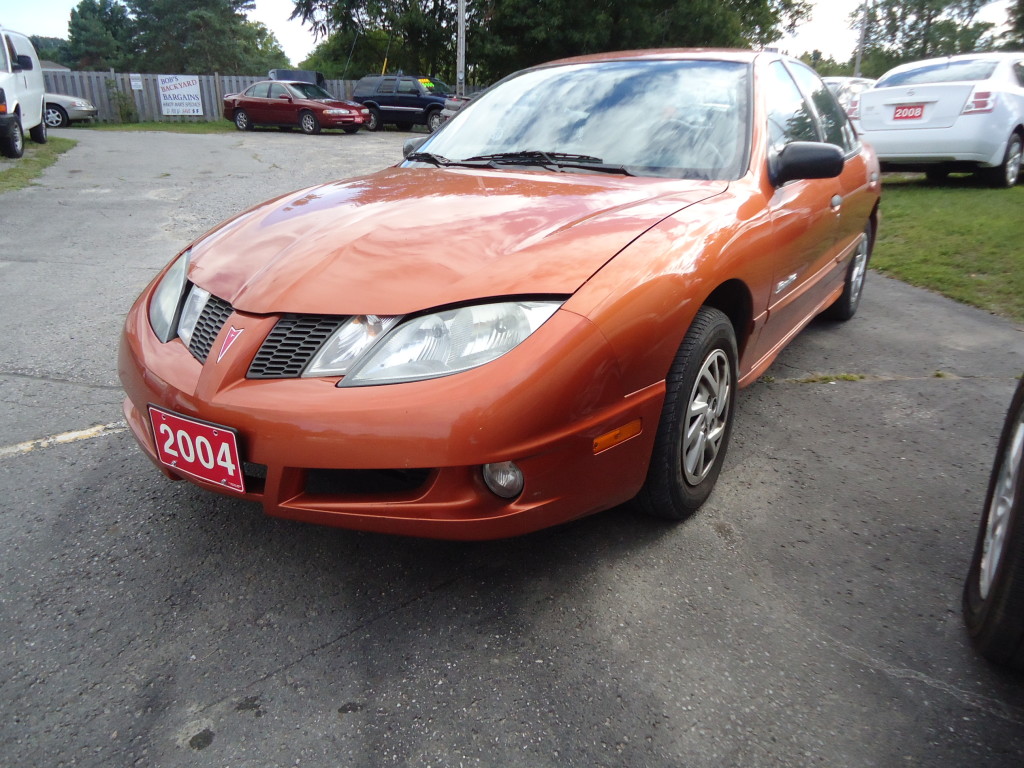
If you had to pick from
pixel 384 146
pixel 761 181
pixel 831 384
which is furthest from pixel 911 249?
pixel 384 146

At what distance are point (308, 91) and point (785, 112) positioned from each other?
65.4ft

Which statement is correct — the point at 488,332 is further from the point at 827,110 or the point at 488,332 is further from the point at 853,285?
the point at 853,285

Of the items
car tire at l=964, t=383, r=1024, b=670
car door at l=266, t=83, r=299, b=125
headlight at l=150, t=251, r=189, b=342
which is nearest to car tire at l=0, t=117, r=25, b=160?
car door at l=266, t=83, r=299, b=125

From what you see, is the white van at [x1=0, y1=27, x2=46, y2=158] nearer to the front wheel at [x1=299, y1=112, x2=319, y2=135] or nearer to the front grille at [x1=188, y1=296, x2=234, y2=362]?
the front wheel at [x1=299, y1=112, x2=319, y2=135]

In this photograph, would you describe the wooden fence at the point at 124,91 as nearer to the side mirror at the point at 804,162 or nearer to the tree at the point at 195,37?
the side mirror at the point at 804,162

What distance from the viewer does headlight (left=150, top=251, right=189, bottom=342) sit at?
7.26 feet

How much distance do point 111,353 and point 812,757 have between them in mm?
3612

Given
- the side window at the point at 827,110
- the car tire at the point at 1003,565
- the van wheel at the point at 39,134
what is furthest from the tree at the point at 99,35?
the car tire at the point at 1003,565

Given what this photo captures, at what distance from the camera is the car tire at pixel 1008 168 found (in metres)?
8.46

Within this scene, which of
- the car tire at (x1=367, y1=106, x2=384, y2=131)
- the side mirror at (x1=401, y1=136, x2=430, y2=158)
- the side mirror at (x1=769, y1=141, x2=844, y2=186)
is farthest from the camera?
the car tire at (x1=367, y1=106, x2=384, y2=131)

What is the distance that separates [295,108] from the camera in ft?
66.3

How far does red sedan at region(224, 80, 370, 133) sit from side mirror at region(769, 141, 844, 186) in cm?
1895

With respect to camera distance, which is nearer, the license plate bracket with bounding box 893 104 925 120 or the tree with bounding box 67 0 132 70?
the license plate bracket with bounding box 893 104 925 120

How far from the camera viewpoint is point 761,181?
272 cm
